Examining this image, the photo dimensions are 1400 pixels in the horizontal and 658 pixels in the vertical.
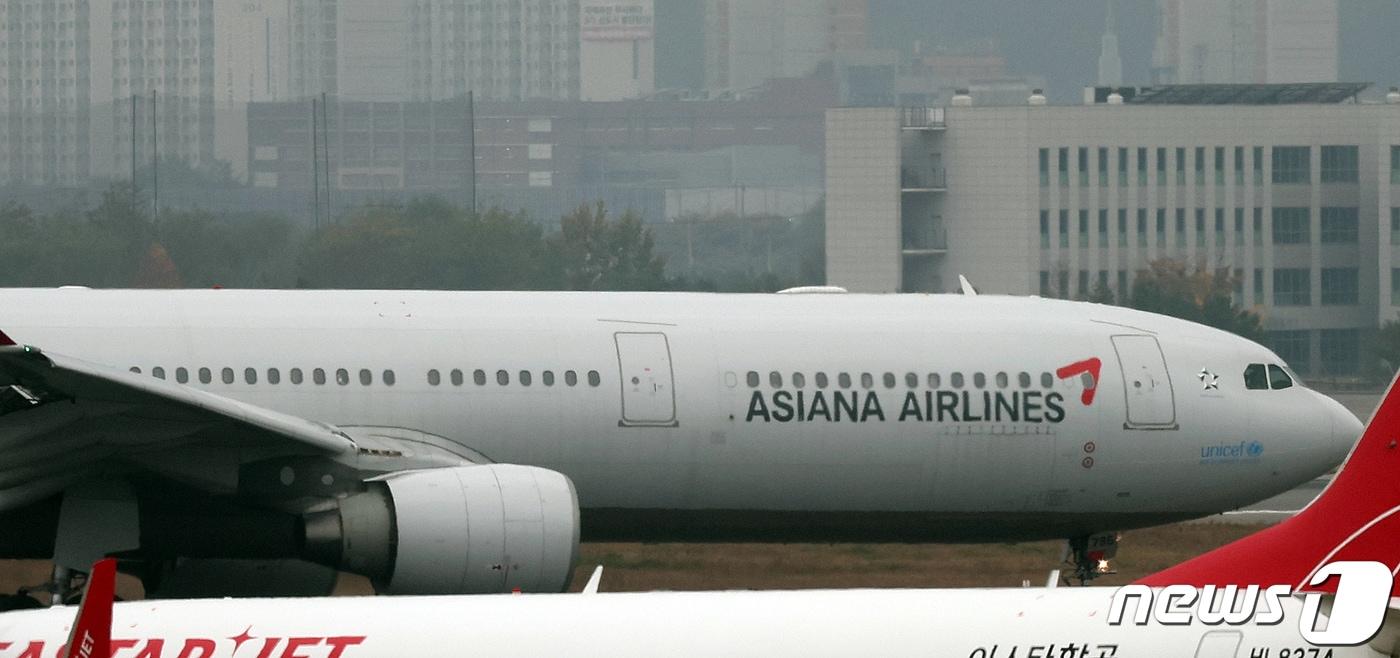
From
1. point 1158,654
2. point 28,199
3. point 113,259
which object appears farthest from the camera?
point 28,199

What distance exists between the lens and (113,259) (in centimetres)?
5850

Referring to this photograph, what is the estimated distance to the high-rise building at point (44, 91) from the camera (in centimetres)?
8544

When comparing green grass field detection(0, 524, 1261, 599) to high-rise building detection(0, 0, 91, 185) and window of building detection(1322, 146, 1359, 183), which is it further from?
window of building detection(1322, 146, 1359, 183)

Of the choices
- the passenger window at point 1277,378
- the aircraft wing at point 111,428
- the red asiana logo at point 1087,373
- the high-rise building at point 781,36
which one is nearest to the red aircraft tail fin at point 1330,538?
the red asiana logo at point 1087,373

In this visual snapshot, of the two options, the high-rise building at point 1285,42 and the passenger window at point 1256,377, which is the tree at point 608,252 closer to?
the passenger window at point 1256,377

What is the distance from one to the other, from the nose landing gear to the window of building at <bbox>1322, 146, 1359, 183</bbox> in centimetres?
7569

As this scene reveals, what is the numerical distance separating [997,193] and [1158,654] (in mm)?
82565

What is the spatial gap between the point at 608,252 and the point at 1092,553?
60.8 m

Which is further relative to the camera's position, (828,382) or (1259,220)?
(1259,220)

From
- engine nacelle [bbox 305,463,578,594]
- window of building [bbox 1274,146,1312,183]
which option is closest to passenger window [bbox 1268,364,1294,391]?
engine nacelle [bbox 305,463,578,594]

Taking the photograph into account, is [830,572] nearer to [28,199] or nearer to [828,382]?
[828,382]

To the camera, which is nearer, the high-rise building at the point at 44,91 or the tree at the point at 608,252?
the tree at the point at 608,252

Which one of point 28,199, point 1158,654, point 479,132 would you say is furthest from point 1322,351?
point 1158,654

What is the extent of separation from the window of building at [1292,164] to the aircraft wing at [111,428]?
80200 mm
